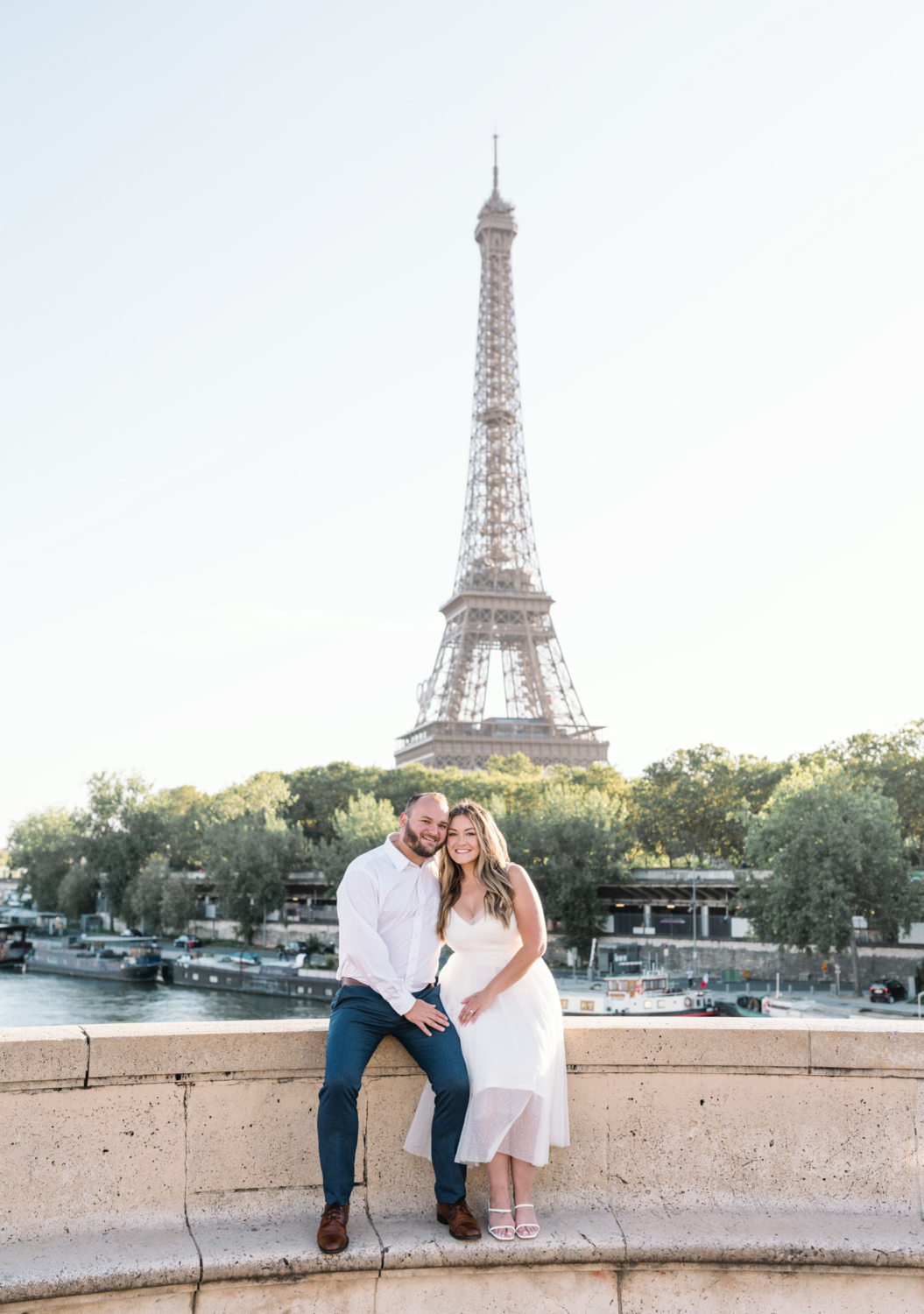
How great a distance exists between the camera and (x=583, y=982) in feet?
168

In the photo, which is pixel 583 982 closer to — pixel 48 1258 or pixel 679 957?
pixel 679 957

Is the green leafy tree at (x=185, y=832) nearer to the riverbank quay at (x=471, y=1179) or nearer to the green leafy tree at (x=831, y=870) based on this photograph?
the green leafy tree at (x=831, y=870)

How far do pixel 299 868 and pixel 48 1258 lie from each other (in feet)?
229

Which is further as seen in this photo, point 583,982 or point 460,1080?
point 583,982

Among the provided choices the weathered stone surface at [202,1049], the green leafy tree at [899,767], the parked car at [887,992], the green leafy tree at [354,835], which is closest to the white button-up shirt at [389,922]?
the weathered stone surface at [202,1049]

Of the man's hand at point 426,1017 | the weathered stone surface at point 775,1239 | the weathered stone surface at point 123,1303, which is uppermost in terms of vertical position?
the man's hand at point 426,1017

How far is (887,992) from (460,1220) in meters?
43.6

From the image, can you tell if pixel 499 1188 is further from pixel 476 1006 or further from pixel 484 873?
pixel 484 873

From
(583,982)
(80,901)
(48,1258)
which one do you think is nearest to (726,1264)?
(48,1258)

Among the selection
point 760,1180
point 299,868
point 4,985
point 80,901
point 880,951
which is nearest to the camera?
point 760,1180

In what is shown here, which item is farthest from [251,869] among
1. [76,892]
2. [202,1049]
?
[202,1049]

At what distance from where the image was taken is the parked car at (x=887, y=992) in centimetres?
4425

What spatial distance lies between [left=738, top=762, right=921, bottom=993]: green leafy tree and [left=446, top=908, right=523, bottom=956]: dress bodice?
42647 millimetres

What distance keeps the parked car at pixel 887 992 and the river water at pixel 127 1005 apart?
21.1 m
